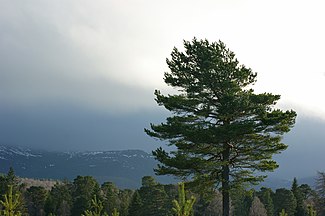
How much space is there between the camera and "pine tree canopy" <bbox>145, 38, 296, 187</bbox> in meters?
23.9

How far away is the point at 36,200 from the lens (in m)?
84.2

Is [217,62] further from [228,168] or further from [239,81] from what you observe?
[228,168]

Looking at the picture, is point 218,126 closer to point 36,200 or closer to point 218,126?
point 218,126

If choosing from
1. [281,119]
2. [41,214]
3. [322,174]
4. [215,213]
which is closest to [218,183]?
[281,119]

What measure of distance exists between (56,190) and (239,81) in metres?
72.9

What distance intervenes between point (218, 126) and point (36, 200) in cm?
7054

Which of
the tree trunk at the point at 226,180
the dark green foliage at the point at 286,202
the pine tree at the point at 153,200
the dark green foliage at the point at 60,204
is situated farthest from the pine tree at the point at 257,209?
the tree trunk at the point at 226,180

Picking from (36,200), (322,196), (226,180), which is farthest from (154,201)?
(226,180)

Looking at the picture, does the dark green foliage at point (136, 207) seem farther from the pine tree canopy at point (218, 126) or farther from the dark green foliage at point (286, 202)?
the pine tree canopy at point (218, 126)

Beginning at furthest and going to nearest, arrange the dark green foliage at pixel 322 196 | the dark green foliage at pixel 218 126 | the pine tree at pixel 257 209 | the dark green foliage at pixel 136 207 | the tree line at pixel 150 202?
1. the pine tree at pixel 257 209
2. the tree line at pixel 150 202
3. the dark green foliage at pixel 136 207
4. the dark green foliage at pixel 322 196
5. the dark green foliage at pixel 218 126

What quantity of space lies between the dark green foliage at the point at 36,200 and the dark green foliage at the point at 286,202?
1931 inches

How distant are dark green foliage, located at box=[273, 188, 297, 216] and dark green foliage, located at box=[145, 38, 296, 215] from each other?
47337mm

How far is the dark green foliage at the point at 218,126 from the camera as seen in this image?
23922mm

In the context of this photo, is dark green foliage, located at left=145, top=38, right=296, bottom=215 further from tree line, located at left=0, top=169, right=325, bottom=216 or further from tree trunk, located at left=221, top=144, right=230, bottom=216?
tree line, located at left=0, top=169, right=325, bottom=216
